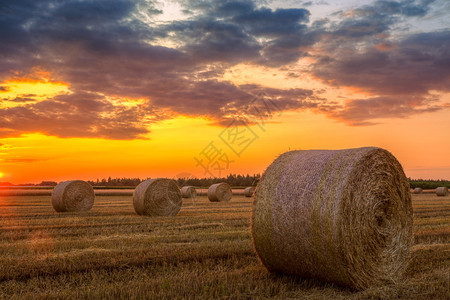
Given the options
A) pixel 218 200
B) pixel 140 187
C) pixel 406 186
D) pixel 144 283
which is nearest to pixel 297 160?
pixel 406 186

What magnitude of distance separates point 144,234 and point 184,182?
49523mm

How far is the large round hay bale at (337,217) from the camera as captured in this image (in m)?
6.45

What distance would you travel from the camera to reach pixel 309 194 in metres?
6.85

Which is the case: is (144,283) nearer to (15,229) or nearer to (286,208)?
(286,208)

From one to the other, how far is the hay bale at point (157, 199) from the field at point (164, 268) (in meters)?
5.40

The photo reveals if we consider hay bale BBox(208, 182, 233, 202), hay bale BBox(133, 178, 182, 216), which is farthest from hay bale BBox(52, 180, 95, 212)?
hay bale BBox(208, 182, 233, 202)

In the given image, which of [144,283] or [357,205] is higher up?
[357,205]

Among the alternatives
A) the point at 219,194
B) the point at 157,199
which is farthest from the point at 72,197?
the point at 219,194

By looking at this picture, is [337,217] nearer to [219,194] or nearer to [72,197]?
[72,197]

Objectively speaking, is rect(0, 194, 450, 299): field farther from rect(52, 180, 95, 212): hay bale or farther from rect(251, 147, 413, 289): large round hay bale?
rect(52, 180, 95, 212): hay bale

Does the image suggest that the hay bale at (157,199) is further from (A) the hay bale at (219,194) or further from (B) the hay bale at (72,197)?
(A) the hay bale at (219,194)

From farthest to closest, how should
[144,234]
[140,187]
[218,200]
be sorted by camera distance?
[218,200] → [140,187] → [144,234]

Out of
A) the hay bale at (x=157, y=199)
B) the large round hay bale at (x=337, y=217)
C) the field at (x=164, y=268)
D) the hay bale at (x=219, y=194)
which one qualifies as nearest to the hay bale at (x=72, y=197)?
the hay bale at (x=157, y=199)

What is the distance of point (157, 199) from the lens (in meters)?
17.6
